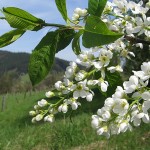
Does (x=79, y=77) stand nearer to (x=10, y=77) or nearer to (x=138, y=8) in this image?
(x=138, y=8)

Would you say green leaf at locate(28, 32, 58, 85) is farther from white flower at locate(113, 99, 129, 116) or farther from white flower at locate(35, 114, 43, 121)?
white flower at locate(35, 114, 43, 121)

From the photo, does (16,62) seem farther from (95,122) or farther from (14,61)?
(95,122)

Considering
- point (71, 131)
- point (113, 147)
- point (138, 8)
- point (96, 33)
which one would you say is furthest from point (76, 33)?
point (71, 131)

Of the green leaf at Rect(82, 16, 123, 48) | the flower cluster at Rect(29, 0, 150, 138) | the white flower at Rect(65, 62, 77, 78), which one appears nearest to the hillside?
the flower cluster at Rect(29, 0, 150, 138)

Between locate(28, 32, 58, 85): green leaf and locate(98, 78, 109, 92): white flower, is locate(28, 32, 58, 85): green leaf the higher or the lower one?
the higher one

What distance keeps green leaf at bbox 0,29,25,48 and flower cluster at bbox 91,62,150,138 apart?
30 centimetres

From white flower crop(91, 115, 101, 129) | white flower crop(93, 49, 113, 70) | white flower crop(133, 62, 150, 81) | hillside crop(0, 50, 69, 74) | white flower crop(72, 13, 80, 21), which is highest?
white flower crop(133, 62, 150, 81)

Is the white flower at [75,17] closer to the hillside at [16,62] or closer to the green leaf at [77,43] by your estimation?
the green leaf at [77,43]

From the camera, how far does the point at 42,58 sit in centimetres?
105

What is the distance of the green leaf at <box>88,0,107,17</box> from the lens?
1027 millimetres

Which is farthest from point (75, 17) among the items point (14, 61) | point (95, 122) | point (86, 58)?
point (14, 61)

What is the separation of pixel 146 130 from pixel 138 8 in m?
12.9

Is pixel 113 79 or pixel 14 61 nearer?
pixel 113 79

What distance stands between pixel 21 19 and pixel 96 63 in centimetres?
30
